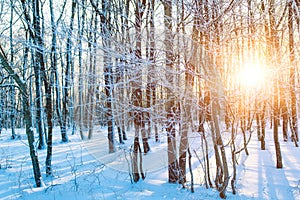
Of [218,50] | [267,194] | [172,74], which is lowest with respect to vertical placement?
[267,194]

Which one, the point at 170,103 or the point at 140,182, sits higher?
the point at 170,103

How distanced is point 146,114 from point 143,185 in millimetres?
1446

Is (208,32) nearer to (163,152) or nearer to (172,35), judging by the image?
(172,35)

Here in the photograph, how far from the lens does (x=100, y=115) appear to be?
4.36 metres

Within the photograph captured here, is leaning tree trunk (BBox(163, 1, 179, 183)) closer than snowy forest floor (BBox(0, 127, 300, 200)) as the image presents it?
Yes

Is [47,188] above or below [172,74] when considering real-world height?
below

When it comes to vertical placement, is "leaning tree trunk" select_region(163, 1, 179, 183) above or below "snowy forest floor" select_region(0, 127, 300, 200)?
above

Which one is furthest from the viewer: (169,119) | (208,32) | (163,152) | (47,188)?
(163,152)

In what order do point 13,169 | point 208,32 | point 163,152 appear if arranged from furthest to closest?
point 13,169, point 163,152, point 208,32

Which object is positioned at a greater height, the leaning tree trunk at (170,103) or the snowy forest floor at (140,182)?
the leaning tree trunk at (170,103)

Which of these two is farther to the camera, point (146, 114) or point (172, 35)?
point (146, 114)

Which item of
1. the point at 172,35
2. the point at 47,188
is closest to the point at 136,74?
the point at 172,35

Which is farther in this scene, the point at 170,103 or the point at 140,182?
the point at 140,182

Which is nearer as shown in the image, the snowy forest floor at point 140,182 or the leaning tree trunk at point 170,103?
the leaning tree trunk at point 170,103
